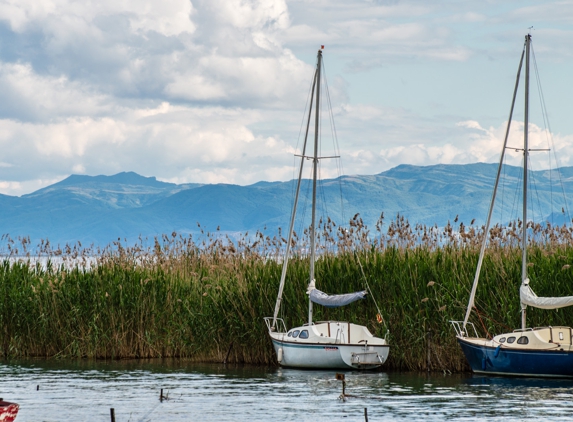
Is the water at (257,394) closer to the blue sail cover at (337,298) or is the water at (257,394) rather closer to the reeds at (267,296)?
the reeds at (267,296)

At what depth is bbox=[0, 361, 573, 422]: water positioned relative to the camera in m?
22.6

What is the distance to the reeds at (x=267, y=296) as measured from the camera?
3028 cm


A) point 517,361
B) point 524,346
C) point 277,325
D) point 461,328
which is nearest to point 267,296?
point 277,325

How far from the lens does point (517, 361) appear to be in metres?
28.8

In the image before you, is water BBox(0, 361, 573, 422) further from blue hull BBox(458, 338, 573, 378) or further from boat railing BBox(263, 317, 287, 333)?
boat railing BBox(263, 317, 287, 333)

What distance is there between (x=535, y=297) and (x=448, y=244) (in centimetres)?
554

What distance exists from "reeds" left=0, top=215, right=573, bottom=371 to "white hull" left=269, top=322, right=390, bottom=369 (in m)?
0.92

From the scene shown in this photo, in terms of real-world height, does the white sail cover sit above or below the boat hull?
above

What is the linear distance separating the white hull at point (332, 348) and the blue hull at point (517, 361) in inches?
104

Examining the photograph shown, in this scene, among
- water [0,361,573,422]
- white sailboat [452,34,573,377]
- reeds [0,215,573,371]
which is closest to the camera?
water [0,361,573,422]

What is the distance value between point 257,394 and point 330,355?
5680 millimetres

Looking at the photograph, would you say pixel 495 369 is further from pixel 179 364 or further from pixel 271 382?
pixel 179 364

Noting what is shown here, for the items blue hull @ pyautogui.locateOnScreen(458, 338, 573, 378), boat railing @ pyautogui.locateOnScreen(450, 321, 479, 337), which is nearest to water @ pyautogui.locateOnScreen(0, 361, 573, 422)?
blue hull @ pyautogui.locateOnScreen(458, 338, 573, 378)

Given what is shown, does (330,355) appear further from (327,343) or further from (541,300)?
(541,300)
